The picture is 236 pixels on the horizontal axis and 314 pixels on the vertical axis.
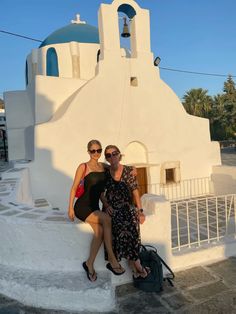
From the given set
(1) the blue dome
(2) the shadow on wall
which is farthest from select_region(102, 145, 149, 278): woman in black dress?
(1) the blue dome

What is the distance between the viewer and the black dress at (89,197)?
2.72 m

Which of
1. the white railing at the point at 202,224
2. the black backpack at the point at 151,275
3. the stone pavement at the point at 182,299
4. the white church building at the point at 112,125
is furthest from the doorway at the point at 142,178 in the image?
the black backpack at the point at 151,275

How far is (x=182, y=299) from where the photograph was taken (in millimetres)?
2723

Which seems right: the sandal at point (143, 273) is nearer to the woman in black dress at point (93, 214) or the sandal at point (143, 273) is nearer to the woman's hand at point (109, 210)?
the woman in black dress at point (93, 214)

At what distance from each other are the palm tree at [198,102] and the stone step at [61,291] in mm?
37645

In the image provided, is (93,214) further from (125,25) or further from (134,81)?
(125,25)

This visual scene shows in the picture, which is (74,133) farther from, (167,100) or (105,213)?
(105,213)

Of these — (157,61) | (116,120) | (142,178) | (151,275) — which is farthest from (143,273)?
(157,61)

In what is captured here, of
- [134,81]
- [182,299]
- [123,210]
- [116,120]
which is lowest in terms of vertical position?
[182,299]

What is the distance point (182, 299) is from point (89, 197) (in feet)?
4.53

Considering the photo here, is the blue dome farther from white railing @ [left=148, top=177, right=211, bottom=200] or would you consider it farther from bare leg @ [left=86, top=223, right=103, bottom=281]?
bare leg @ [left=86, top=223, right=103, bottom=281]

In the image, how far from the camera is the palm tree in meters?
38.1

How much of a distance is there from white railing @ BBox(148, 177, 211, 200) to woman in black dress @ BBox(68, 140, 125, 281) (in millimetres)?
7087

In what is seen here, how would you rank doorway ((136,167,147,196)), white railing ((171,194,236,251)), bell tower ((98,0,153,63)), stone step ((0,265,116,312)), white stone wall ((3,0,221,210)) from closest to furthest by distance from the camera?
1. stone step ((0,265,116,312))
2. white railing ((171,194,236,251))
3. white stone wall ((3,0,221,210))
4. bell tower ((98,0,153,63))
5. doorway ((136,167,147,196))
